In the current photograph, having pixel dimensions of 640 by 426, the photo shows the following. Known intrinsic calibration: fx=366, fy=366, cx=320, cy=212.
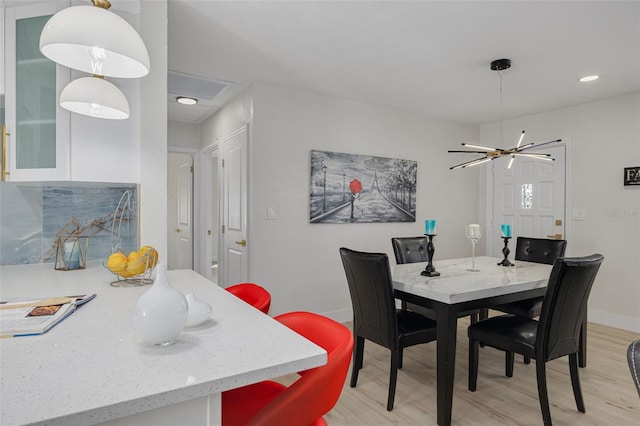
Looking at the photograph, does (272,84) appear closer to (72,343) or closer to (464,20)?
(464,20)

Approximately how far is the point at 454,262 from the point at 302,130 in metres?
1.95

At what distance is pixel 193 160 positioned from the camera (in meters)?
5.16

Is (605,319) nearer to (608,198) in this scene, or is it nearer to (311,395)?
(608,198)

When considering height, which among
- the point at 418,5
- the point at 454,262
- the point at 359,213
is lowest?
the point at 454,262

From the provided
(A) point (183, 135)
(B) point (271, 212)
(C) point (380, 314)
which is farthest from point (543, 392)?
(A) point (183, 135)

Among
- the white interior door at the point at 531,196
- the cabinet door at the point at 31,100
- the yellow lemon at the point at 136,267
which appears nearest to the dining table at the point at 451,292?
the yellow lemon at the point at 136,267

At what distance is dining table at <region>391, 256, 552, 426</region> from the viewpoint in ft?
6.67

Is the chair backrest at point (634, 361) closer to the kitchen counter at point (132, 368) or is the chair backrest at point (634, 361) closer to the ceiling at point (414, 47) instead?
the kitchen counter at point (132, 368)

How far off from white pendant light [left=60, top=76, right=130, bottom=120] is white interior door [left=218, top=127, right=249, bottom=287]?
1914mm

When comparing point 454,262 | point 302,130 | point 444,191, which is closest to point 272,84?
point 302,130

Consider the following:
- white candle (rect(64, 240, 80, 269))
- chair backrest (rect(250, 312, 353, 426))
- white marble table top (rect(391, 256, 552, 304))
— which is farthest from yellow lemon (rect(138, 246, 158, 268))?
white marble table top (rect(391, 256, 552, 304))

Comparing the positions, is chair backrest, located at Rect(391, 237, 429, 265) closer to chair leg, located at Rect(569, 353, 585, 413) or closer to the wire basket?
chair leg, located at Rect(569, 353, 585, 413)

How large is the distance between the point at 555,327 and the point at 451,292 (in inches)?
23.2

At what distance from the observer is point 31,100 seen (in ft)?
5.88
